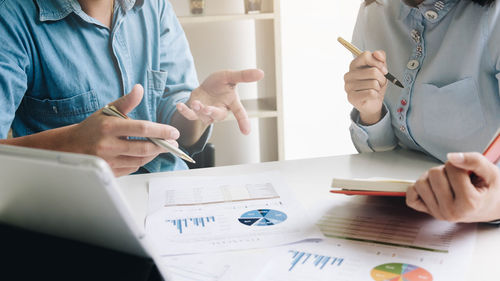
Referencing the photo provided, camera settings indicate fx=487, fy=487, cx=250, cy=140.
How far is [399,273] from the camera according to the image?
53 centimetres

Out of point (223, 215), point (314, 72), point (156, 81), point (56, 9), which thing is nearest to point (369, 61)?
point (223, 215)

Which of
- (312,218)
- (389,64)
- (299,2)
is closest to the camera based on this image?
(312,218)

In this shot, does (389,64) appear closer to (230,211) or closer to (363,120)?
(363,120)

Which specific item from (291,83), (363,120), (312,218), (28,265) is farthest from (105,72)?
(291,83)

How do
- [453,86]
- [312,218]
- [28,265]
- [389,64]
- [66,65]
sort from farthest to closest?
[66,65], [389,64], [453,86], [312,218], [28,265]

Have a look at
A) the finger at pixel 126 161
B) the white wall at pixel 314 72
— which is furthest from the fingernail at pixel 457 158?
the white wall at pixel 314 72

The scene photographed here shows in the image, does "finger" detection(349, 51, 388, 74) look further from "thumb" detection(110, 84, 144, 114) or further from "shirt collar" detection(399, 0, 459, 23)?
"thumb" detection(110, 84, 144, 114)

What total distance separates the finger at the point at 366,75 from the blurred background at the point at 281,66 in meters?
1.12

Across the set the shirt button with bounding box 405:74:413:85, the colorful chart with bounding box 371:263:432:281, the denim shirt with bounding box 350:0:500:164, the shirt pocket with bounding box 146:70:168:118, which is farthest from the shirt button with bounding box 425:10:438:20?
the shirt pocket with bounding box 146:70:168:118

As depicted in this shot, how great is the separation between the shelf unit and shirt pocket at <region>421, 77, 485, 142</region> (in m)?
1.16

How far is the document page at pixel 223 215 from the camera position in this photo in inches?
24.7

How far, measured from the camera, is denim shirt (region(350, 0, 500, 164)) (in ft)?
2.99

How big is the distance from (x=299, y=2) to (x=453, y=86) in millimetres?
1460

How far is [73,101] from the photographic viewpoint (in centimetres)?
123
